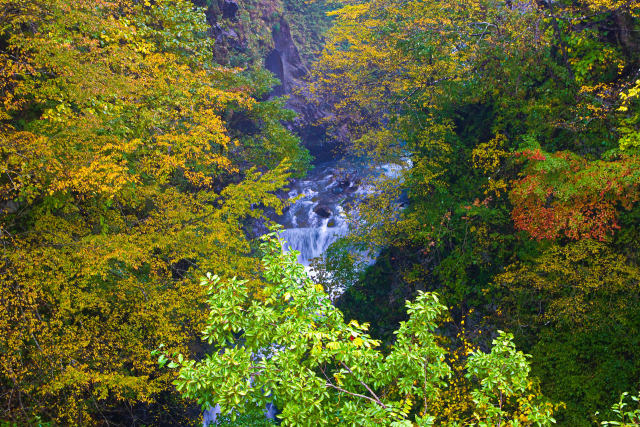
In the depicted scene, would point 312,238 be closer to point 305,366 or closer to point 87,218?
point 87,218

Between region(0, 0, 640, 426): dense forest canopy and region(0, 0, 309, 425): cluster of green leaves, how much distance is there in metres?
0.06

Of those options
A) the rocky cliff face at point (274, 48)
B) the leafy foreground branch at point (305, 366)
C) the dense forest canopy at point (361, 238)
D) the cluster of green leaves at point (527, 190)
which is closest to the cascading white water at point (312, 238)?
the cluster of green leaves at point (527, 190)

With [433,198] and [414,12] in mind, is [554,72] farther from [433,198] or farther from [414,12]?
[414,12]

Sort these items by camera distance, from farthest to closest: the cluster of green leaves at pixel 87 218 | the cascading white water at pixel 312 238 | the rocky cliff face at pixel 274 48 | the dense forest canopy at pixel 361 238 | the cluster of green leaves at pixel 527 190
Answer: the rocky cliff face at pixel 274 48 → the cascading white water at pixel 312 238 → the cluster of green leaves at pixel 527 190 → the cluster of green leaves at pixel 87 218 → the dense forest canopy at pixel 361 238

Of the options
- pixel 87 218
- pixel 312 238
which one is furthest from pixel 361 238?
pixel 87 218

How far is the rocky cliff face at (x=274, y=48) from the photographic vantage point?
20383 mm

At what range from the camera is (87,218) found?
854cm

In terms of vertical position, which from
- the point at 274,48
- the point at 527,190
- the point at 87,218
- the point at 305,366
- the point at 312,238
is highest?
the point at 274,48

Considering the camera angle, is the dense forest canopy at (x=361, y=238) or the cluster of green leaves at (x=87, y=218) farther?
the cluster of green leaves at (x=87, y=218)

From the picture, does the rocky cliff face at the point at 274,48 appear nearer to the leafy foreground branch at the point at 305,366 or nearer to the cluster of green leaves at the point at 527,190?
the cluster of green leaves at the point at 527,190

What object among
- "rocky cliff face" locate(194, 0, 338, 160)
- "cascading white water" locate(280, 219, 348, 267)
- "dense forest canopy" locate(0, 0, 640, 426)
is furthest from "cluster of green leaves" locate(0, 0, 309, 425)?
"rocky cliff face" locate(194, 0, 338, 160)

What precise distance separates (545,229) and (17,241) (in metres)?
10.9

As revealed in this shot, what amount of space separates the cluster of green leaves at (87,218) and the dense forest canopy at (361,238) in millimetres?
63

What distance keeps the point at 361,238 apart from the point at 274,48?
2118 centimetres
